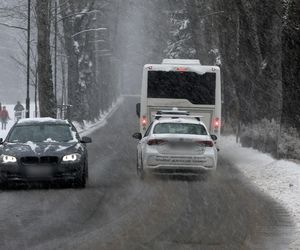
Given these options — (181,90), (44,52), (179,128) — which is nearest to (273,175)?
(179,128)

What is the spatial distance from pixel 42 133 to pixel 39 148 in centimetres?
149

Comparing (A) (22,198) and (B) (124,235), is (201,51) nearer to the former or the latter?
(A) (22,198)

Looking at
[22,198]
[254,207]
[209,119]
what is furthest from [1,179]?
[209,119]

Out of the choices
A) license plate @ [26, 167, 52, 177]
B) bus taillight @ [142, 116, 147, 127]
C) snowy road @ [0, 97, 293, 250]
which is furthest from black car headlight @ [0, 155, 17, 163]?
bus taillight @ [142, 116, 147, 127]

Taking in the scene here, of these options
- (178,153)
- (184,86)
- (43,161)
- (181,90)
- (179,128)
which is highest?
(184,86)

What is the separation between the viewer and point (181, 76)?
26469 mm

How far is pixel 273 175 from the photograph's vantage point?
65.7ft

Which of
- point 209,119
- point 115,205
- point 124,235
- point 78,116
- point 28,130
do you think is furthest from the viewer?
point 78,116

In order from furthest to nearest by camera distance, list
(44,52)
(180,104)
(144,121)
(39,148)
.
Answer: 1. (44,52)
2. (180,104)
3. (144,121)
4. (39,148)

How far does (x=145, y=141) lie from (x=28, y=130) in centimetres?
294

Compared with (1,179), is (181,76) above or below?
above

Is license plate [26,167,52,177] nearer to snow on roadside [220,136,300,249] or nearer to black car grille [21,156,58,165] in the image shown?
black car grille [21,156,58,165]

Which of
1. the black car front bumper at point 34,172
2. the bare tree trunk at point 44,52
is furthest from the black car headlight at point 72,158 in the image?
the bare tree trunk at point 44,52

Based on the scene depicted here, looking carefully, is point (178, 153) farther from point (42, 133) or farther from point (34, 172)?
point (34, 172)
